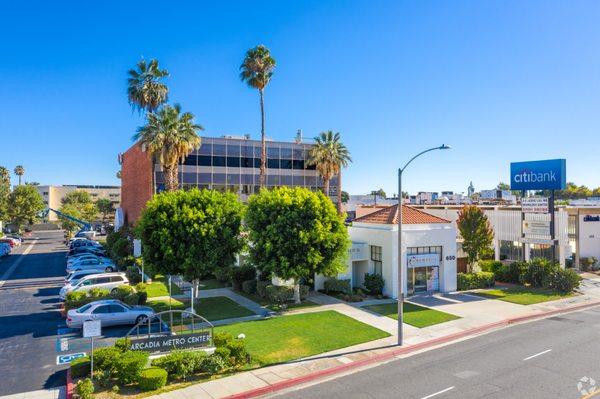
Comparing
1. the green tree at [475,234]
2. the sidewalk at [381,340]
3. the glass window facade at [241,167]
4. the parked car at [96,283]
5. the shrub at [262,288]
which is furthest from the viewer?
the glass window facade at [241,167]

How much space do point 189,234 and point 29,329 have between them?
30.7 ft

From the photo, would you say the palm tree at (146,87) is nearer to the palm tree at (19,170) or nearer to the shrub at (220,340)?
the shrub at (220,340)

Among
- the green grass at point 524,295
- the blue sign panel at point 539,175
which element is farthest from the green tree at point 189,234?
the blue sign panel at point 539,175

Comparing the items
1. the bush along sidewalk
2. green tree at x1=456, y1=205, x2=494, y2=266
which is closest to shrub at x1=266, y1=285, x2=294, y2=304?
the bush along sidewalk

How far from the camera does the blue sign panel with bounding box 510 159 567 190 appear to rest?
3541cm

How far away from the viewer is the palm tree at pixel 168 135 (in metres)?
42.1

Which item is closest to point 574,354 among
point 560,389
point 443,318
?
point 560,389

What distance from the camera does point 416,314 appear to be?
2538 centimetres

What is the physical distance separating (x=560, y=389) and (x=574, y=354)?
4759mm

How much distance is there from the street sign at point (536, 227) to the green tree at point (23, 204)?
8754 cm

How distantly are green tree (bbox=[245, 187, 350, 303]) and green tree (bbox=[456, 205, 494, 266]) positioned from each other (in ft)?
43.9

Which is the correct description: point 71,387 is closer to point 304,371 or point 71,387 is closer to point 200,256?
point 304,371

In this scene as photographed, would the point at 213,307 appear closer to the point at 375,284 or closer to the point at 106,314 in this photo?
the point at 106,314

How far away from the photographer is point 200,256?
2592cm
